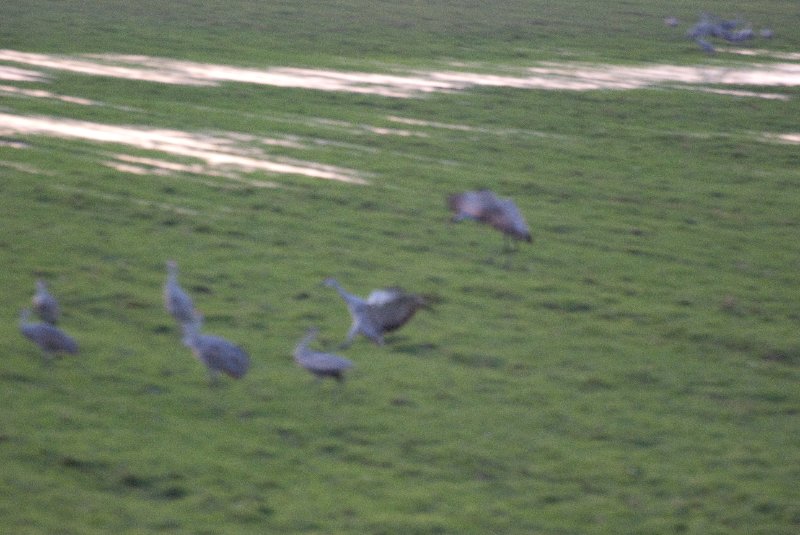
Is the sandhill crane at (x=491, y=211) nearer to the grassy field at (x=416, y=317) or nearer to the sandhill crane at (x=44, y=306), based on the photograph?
the grassy field at (x=416, y=317)

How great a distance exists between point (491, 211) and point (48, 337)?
14.6ft

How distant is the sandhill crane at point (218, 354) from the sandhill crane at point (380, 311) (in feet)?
3.46

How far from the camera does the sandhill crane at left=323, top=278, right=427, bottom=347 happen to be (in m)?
8.91

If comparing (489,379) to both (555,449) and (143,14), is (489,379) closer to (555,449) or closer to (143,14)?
(555,449)

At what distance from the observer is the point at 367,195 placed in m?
13.5

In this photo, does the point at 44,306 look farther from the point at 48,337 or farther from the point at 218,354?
the point at 218,354

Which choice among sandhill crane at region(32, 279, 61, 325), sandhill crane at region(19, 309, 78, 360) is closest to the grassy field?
sandhill crane at region(19, 309, 78, 360)

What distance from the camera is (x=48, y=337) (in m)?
8.41

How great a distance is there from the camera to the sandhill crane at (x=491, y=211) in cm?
1121

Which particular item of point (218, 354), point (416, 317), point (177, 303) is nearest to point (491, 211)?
point (416, 317)

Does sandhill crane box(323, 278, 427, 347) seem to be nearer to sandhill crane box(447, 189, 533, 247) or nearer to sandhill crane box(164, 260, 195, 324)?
sandhill crane box(164, 260, 195, 324)

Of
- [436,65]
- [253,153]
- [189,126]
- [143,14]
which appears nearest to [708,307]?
[253,153]

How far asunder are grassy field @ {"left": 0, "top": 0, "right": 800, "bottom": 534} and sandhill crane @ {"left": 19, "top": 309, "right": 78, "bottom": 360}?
0.16m

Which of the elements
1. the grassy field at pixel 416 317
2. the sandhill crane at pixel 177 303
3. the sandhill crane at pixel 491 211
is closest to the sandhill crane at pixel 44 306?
the grassy field at pixel 416 317
